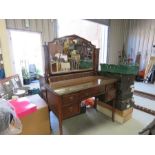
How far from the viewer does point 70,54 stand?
6.68ft

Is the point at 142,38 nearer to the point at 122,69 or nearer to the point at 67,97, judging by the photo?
the point at 122,69

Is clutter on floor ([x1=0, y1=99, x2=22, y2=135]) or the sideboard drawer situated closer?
clutter on floor ([x1=0, y1=99, x2=22, y2=135])

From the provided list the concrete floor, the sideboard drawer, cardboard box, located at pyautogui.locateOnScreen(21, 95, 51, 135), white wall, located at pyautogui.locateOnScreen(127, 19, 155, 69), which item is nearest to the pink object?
cardboard box, located at pyautogui.locateOnScreen(21, 95, 51, 135)

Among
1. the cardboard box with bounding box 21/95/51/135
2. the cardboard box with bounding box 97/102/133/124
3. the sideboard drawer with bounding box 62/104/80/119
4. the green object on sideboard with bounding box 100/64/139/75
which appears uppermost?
the green object on sideboard with bounding box 100/64/139/75

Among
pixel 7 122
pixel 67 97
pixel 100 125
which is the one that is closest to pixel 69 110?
pixel 67 97

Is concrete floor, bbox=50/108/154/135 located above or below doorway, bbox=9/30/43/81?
below

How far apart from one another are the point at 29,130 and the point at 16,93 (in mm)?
878

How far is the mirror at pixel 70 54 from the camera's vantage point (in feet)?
6.03

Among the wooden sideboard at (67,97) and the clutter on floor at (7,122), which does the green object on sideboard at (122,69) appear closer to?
the wooden sideboard at (67,97)

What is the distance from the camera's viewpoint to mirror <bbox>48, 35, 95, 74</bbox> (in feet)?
6.03

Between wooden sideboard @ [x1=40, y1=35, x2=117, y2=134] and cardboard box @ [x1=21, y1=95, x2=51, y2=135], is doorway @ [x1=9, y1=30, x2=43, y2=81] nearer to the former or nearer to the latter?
wooden sideboard @ [x1=40, y1=35, x2=117, y2=134]

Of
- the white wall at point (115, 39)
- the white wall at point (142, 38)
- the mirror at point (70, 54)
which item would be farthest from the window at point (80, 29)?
the white wall at point (142, 38)
